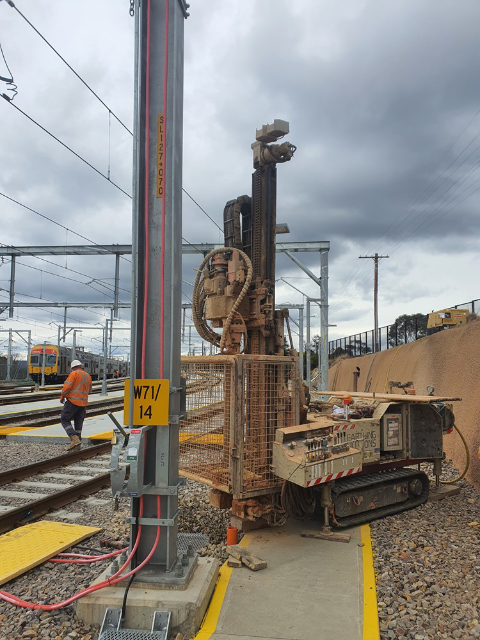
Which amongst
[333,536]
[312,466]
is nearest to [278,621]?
[312,466]

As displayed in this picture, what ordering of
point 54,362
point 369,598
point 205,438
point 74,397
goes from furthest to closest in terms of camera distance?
point 54,362, point 74,397, point 205,438, point 369,598

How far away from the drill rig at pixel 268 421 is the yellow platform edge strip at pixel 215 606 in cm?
91

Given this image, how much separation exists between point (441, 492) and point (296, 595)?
14.8 ft

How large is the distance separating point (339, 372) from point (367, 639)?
101ft

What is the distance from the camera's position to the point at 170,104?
13.2 ft

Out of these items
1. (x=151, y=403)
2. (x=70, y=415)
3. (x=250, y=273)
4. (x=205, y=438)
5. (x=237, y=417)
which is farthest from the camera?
(x=70, y=415)

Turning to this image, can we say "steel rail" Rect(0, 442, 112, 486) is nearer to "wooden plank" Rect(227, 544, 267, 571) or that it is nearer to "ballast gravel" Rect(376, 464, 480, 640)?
"wooden plank" Rect(227, 544, 267, 571)

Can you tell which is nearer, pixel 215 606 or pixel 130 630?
pixel 130 630

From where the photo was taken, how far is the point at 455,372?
38.3 feet

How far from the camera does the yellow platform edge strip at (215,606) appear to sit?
351 centimetres

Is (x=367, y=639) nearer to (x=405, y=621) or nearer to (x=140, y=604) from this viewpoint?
(x=405, y=621)

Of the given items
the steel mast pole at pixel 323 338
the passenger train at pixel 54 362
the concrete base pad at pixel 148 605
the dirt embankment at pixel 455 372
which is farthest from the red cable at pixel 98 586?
the passenger train at pixel 54 362

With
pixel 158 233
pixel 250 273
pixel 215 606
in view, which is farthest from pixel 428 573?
pixel 158 233

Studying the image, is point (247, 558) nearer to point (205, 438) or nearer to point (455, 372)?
point (205, 438)
